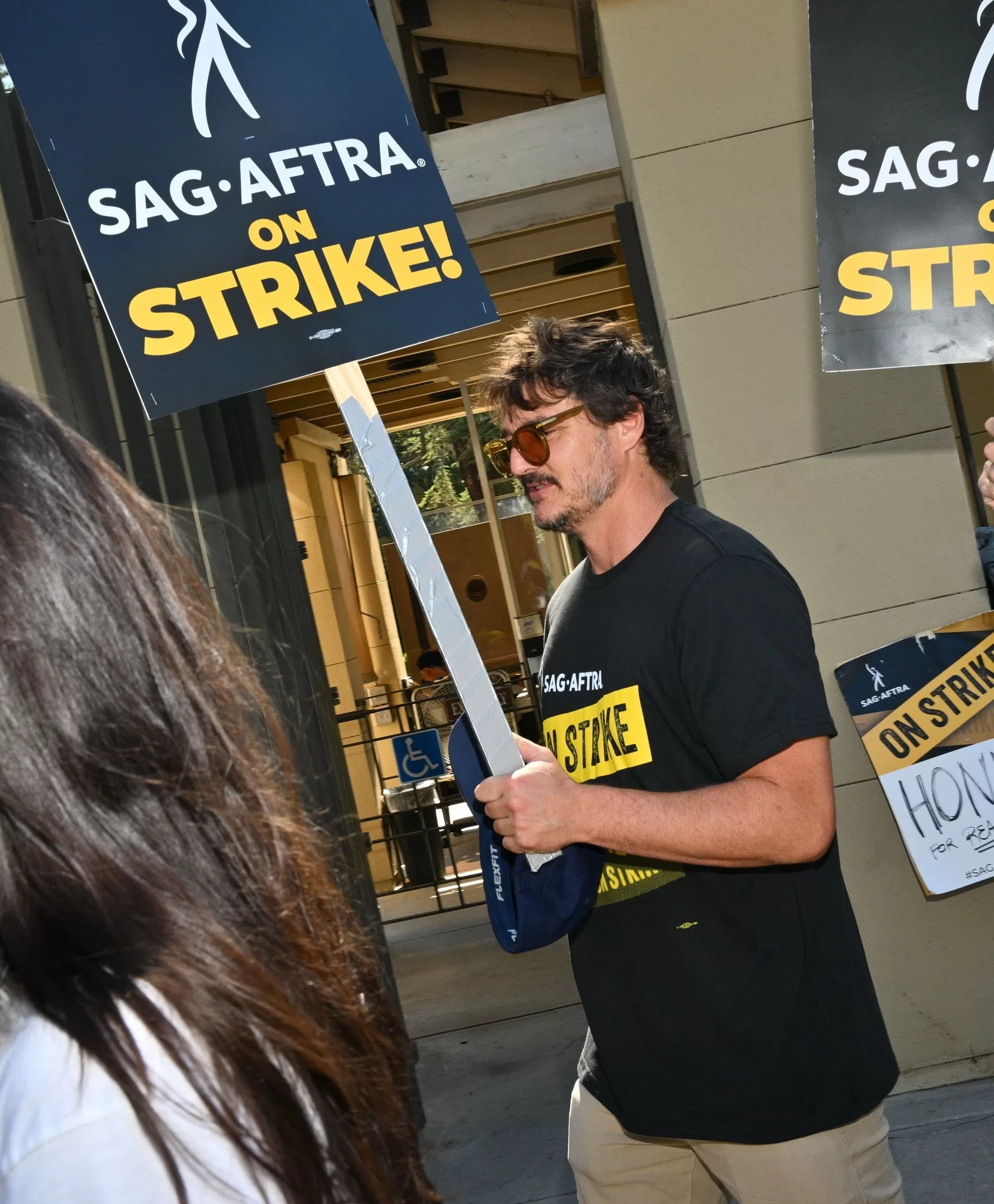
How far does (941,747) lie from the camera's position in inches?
157

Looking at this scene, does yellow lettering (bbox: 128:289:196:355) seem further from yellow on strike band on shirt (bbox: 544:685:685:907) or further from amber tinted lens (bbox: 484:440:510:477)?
yellow on strike band on shirt (bbox: 544:685:685:907)

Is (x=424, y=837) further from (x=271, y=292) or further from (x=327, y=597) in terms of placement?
(x=271, y=292)

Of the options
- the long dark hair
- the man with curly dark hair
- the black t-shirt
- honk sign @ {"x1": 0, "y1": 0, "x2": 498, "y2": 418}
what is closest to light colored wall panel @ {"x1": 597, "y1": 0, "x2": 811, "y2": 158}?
honk sign @ {"x1": 0, "y1": 0, "x2": 498, "y2": 418}

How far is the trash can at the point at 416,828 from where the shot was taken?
9.04 m

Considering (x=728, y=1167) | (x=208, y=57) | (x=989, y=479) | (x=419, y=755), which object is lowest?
(x=419, y=755)

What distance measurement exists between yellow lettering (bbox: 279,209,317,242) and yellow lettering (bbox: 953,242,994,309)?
1349mm

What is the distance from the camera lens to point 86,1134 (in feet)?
2.34

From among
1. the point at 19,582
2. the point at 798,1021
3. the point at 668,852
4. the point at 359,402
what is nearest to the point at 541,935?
the point at 668,852

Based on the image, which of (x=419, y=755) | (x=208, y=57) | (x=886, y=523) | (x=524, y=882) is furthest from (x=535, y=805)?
(x=419, y=755)

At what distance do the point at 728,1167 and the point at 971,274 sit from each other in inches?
71.9

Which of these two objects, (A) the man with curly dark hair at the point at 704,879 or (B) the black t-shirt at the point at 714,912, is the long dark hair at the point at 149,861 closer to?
(A) the man with curly dark hair at the point at 704,879

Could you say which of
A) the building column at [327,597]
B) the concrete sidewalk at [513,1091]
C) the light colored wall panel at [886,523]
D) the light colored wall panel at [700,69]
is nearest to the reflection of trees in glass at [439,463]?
the building column at [327,597]

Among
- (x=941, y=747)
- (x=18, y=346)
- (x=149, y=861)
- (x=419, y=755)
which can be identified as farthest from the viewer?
(x=419, y=755)

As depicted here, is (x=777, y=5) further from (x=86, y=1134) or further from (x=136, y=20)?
(x=86, y=1134)
